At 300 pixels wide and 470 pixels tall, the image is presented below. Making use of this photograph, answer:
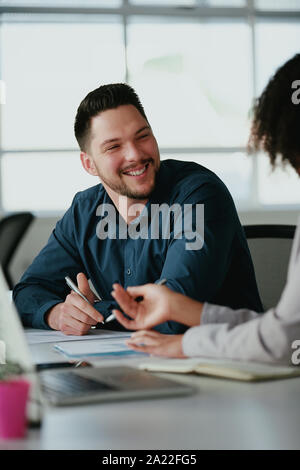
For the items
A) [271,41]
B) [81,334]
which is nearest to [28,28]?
[271,41]

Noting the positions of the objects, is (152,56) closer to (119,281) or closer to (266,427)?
(119,281)

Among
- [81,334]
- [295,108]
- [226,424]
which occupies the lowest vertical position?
[81,334]

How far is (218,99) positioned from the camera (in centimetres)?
618

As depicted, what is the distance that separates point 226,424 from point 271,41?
6029mm

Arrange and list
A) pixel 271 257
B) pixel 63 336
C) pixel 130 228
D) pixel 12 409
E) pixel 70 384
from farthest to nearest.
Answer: pixel 271 257 < pixel 130 228 < pixel 63 336 < pixel 70 384 < pixel 12 409

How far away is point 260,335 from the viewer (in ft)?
3.60

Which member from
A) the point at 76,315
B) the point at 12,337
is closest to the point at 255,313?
the point at 12,337

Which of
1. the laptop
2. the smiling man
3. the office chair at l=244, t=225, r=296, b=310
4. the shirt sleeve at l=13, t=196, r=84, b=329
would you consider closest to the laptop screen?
the laptop

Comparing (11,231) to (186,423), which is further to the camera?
(11,231)

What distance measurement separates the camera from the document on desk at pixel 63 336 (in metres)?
1.67

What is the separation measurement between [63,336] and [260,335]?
767 mm

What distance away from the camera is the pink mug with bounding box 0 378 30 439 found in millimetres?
801

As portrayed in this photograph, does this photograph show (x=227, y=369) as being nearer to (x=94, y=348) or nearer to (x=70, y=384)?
(x=70, y=384)
